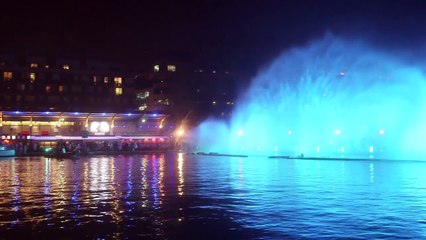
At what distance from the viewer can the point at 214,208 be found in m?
17.4

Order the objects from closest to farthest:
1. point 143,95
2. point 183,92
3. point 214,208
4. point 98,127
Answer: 1. point 214,208
2. point 98,127
3. point 183,92
4. point 143,95

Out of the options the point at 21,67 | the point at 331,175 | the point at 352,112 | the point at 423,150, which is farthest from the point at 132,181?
the point at 21,67

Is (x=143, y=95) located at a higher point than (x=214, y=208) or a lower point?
higher

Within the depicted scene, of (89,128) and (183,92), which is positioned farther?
(183,92)

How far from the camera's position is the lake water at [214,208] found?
13133mm

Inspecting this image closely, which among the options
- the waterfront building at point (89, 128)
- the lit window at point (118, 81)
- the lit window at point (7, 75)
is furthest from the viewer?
the lit window at point (118, 81)

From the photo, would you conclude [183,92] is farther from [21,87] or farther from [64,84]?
[21,87]

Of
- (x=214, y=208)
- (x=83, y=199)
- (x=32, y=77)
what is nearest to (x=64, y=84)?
(x=32, y=77)

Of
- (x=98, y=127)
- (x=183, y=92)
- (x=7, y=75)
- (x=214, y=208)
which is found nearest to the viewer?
(x=214, y=208)

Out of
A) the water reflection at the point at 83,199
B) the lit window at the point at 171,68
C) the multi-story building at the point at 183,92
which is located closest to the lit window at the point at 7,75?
the multi-story building at the point at 183,92

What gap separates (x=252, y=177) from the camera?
29031 millimetres

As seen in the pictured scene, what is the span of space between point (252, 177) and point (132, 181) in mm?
7162

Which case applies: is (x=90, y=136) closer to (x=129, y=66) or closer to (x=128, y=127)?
(x=128, y=127)

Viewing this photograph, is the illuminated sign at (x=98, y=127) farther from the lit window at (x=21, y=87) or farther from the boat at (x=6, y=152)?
the lit window at (x=21, y=87)
